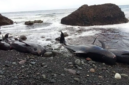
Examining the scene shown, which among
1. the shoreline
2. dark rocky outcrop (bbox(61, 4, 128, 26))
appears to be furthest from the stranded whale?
dark rocky outcrop (bbox(61, 4, 128, 26))

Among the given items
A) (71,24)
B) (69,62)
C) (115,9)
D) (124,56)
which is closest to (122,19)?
(115,9)

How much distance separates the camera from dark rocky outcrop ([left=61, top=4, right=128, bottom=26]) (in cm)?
1750

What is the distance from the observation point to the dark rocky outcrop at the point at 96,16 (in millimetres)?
17500

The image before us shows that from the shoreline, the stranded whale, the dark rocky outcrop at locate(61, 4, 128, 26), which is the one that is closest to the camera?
the shoreline

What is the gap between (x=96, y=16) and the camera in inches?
697

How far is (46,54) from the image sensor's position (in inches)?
265

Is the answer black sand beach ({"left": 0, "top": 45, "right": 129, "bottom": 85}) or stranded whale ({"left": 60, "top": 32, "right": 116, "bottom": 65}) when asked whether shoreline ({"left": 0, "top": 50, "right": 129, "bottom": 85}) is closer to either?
black sand beach ({"left": 0, "top": 45, "right": 129, "bottom": 85})

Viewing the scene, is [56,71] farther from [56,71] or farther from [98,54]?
[98,54]

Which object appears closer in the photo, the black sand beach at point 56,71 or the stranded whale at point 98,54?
the black sand beach at point 56,71

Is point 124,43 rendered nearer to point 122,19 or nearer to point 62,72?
point 62,72

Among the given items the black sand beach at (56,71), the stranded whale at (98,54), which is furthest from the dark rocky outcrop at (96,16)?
the black sand beach at (56,71)

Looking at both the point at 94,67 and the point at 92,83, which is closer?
the point at 92,83

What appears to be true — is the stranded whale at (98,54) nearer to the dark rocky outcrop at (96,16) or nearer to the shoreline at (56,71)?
the shoreline at (56,71)

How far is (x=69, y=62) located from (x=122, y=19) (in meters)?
14.4
